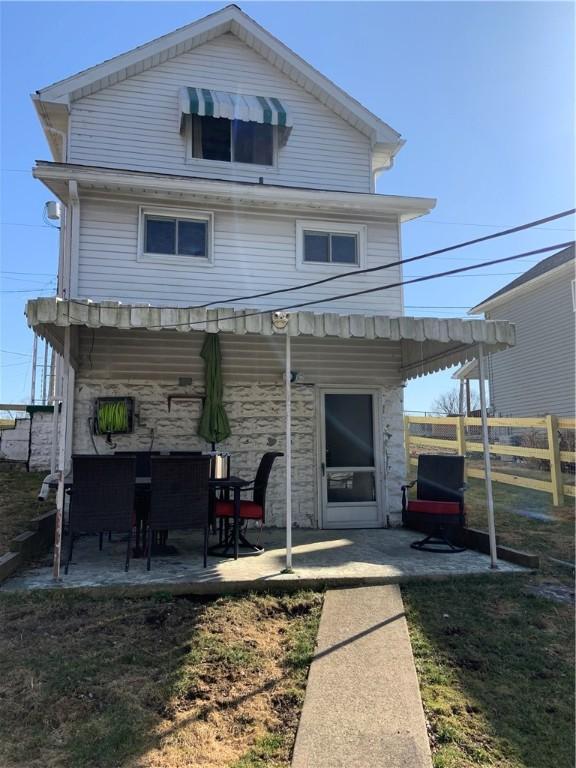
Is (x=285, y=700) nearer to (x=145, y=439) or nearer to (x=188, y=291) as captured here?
(x=145, y=439)

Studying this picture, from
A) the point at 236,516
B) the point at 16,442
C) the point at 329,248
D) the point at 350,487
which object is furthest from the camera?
the point at 16,442

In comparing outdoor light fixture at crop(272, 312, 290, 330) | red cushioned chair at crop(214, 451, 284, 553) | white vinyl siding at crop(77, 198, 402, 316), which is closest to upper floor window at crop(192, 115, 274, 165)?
white vinyl siding at crop(77, 198, 402, 316)

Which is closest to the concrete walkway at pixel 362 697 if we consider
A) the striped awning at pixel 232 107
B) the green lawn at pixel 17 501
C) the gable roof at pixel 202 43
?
the green lawn at pixel 17 501

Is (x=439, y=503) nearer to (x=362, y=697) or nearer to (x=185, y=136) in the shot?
(x=362, y=697)

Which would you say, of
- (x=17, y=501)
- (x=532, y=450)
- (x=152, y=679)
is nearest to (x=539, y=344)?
(x=532, y=450)

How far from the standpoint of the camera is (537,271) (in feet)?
57.0

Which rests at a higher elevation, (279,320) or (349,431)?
(279,320)

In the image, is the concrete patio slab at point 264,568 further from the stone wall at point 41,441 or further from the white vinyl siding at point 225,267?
the stone wall at point 41,441

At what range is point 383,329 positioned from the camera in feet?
17.6

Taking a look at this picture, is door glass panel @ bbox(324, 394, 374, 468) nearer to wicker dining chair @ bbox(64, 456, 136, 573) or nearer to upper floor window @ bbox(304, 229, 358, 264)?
upper floor window @ bbox(304, 229, 358, 264)

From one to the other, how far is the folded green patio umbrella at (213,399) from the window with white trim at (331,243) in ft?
6.77

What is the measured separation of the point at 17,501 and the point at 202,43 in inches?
316

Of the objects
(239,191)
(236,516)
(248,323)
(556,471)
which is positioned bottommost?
(236,516)

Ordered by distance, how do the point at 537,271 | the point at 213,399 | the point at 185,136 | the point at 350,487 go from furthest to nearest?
the point at 537,271 → the point at 185,136 → the point at 350,487 → the point at 213,399
